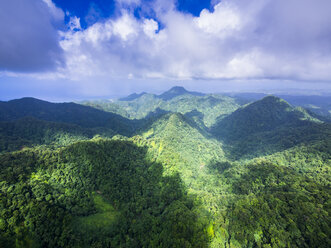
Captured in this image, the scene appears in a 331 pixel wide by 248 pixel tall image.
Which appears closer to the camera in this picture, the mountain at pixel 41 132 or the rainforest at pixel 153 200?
the rainforest at pixel 153 200

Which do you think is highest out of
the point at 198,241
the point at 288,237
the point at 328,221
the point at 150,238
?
the point at 328,221

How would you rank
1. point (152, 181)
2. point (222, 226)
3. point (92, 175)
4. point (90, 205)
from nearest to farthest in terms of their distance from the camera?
point (222, 226), point (90, 205), point (92, 175), point (152, 181)

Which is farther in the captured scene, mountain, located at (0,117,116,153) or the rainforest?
mountain, located at (0,117,116,153)

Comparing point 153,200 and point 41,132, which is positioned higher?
point 41,132

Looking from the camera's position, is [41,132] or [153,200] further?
[41,132]

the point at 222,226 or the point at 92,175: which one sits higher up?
the point at 92,175

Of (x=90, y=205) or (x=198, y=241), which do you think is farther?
(x=90, y=205)

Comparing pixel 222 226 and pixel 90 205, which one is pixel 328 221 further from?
pixel 90 205

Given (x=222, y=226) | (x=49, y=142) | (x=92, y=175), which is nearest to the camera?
(x=222, y=226)

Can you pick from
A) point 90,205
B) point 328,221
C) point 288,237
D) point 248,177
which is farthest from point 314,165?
point 90,205
